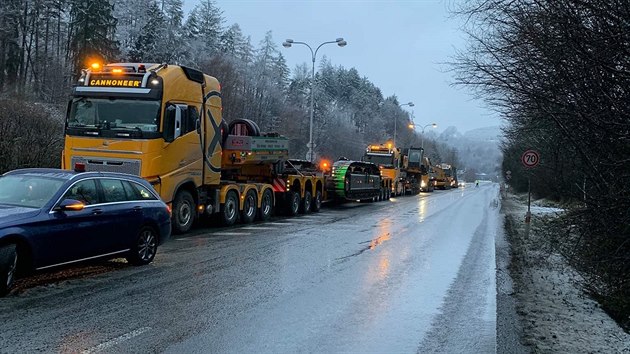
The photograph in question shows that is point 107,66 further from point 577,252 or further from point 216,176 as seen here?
point 577,252

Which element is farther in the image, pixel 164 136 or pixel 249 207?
pixel 249 207

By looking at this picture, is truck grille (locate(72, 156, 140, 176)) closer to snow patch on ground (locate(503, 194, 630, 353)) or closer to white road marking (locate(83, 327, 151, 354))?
white road marking (locate(83, 327, 151, 354))

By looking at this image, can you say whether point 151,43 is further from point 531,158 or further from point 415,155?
point 531,158

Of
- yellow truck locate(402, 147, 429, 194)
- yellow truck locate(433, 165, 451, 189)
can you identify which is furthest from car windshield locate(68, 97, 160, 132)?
yellow truck locate(433, 165, 451, 189)

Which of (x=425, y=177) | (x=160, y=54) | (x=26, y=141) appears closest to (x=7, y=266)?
(x=26, y=141)

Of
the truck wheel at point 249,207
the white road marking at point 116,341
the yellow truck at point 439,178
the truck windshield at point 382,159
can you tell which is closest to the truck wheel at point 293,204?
the truck wheel at point 249,207

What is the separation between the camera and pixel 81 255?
8109mm

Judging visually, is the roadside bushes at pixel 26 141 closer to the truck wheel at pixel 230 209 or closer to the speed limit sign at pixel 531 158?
the truck wheel at pixel 230 209

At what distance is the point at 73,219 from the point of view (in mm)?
7922

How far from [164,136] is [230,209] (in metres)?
4.33

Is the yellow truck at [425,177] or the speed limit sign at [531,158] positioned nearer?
the speed limit sign at [531,158]

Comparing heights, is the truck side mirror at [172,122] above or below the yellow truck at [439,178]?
above

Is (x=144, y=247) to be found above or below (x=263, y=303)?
above

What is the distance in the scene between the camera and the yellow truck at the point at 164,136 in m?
12.8
